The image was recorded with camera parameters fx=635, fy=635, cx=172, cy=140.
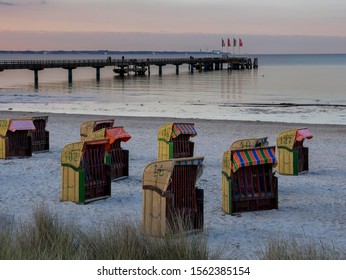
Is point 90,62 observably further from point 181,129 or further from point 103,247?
point 103,247

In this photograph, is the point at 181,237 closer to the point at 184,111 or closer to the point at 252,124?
the point at 252,124

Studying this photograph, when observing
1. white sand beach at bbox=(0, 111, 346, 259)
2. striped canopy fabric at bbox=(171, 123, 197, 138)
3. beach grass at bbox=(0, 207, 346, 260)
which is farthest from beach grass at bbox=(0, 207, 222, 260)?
striped canopy fabric at bbox=(171, 123, 197, 138)

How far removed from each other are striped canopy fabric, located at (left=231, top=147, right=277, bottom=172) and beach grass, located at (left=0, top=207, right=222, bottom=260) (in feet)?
11.2

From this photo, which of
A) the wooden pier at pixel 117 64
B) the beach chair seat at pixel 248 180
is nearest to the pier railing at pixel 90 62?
the wooden pier at pixel 117 64

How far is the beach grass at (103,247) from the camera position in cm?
547

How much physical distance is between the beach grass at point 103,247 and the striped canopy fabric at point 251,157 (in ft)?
11.2

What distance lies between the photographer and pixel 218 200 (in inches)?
415

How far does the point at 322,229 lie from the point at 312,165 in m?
5.74

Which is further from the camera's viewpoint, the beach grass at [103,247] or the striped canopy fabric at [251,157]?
the striped canopy fabric at [251,157]

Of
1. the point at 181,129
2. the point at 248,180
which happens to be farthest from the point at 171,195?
the point at 181,129

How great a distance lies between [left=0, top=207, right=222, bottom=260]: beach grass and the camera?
215 inches

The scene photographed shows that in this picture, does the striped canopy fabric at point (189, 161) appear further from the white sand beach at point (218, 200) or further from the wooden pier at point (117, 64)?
the wooden pier at point (117, 64)

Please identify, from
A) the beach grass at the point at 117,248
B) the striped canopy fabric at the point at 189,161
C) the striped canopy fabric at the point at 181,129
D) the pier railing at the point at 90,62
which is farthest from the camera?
the pier railing at the point at 90,62

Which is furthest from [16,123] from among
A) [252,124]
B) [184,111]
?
[184,111]
